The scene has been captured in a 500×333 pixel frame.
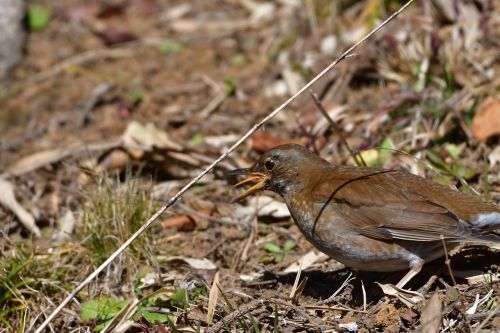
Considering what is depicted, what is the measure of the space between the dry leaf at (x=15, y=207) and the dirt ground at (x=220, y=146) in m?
0.02

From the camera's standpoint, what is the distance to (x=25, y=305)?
16.5 feet

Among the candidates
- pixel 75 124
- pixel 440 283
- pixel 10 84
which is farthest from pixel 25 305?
pixel 10 84

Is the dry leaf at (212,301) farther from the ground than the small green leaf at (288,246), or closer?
farther from the ground

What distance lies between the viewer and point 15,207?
641cm

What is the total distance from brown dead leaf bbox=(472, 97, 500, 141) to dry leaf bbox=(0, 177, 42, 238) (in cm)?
370

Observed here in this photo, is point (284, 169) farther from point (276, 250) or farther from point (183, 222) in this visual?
point (183, 222)

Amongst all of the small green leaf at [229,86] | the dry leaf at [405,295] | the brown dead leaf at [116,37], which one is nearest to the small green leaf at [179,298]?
the dry leaf at [405,295]

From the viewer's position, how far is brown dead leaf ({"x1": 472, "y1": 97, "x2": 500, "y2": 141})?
6066 mm

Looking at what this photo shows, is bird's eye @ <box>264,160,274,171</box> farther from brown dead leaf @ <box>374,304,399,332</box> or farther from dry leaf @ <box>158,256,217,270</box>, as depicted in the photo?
brown dead leaf @ <box>374,304,399,332</box>

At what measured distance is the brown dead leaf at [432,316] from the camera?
4.17 meters

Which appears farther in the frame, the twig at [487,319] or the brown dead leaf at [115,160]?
the brown dead leaf at [115,160]

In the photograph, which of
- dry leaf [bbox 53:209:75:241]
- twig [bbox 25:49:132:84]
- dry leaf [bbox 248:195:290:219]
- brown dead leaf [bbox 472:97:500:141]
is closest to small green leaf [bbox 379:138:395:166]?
brown dead leaf [bbox 472:97:500:141]

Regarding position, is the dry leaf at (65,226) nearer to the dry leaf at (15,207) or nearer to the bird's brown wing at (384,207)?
the dry leaf at (15,207)

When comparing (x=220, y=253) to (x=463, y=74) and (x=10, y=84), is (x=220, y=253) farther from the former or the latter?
(x=10, y=84)
